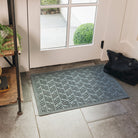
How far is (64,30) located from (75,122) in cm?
97

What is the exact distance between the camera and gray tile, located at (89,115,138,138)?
6.25 feet

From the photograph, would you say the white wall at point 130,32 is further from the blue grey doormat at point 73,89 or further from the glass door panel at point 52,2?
the glass door panel at point 52,2

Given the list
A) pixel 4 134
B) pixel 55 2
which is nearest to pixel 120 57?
pixel 55 2

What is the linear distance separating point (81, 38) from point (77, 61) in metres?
0.28

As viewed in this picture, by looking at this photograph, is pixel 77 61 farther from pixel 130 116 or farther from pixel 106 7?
pixel 130 116

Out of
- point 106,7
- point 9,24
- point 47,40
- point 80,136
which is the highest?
point 106,7

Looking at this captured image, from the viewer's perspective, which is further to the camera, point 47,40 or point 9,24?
point 47,40

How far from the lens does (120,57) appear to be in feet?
8.30

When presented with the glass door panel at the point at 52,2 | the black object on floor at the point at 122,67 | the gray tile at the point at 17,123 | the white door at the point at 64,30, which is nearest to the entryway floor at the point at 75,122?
the gray tile at the point at 17,123

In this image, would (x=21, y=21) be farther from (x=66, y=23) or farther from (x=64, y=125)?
(x=64, y=125)

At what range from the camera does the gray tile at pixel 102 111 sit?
2.06 meters

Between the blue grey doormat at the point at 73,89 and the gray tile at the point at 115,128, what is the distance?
0.76 ft

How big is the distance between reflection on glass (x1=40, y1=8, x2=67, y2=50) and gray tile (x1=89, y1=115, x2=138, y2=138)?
96cm

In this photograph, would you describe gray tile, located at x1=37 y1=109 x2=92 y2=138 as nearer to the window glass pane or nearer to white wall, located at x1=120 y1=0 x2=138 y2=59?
the window glass pane
